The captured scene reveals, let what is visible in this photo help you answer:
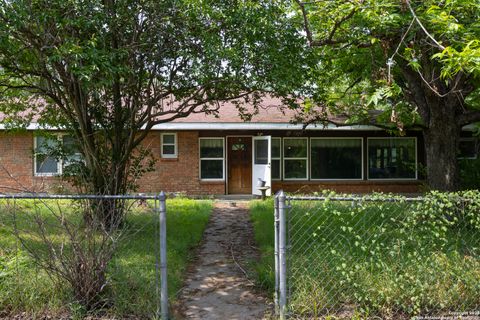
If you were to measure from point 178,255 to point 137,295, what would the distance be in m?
2.38

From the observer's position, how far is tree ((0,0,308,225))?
22.4 ft

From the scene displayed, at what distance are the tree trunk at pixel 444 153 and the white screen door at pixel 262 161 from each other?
6.62 m

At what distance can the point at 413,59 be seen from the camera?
723 centimetres

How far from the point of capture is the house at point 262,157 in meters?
16.4

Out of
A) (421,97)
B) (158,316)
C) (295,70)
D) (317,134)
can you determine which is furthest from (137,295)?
(317,134)

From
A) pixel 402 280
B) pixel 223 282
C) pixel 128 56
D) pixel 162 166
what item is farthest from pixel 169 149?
pixel 402 280

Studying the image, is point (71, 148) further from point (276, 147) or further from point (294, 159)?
point (294, 159)

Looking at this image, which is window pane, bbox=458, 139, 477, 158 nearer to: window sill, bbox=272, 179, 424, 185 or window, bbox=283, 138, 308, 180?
window sill, bbox=272, 179, 424, 185

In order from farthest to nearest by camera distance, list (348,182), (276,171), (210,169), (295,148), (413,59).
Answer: (295,148), (348,182), (276,171), (210,169), (413,59)

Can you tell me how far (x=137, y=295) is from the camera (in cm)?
535

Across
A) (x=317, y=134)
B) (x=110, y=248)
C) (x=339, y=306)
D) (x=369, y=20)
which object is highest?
(x=369, y=20)

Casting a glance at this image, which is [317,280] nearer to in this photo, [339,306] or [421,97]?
[339,306]

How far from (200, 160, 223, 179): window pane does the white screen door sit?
1.35 meters

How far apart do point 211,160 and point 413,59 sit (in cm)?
1071
